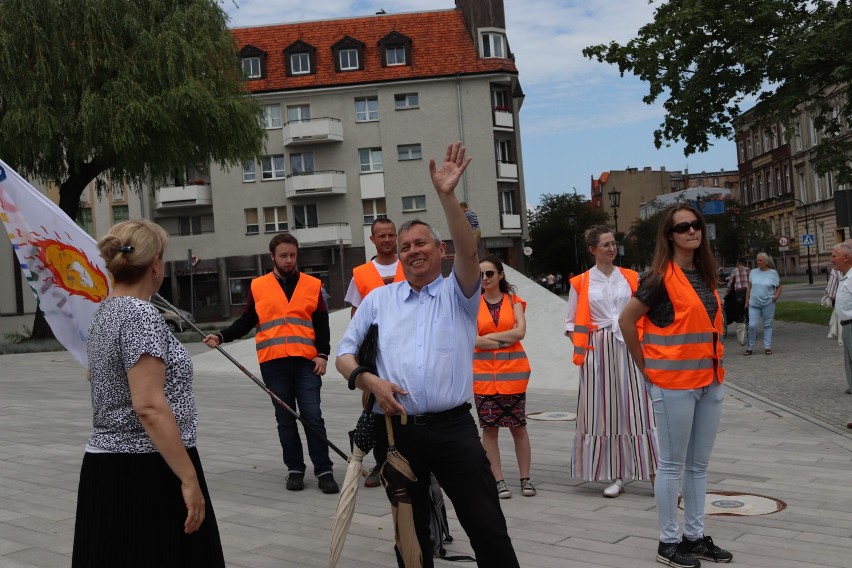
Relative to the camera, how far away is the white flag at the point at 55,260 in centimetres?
490

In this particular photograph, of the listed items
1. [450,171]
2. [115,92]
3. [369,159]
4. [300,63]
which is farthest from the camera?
[300,63]

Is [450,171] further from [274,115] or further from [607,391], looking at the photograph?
[274,115]

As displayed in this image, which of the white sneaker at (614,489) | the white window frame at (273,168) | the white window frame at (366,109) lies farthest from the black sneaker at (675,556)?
the white window frame at (273,168)

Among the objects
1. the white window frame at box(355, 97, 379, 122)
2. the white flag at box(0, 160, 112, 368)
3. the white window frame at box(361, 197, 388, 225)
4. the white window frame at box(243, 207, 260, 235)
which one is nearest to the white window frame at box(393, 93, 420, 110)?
the white window frame at box(355, 97, 379, 122)

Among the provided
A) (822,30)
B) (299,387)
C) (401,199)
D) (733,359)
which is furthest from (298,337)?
(401,199)

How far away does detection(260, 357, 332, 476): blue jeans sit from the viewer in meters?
7.41

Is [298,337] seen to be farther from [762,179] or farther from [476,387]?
[762,179]

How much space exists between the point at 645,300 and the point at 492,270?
2.32m

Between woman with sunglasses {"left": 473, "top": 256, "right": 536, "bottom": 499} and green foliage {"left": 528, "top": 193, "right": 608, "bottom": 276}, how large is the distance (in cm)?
5529

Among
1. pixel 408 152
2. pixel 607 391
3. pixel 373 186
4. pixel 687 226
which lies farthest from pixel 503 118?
pixel 687 226

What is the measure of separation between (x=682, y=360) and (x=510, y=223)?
51.0 meters

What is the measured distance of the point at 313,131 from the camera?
53875mm

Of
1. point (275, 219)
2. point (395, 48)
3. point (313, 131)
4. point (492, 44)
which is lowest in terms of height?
point (275, 219)

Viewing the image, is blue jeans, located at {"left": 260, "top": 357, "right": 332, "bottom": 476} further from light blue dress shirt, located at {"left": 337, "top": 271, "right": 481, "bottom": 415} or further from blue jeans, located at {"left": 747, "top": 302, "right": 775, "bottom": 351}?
blue jeans, located at {"left": 747, "top": 302, "right": 775, "bottom": 351}
